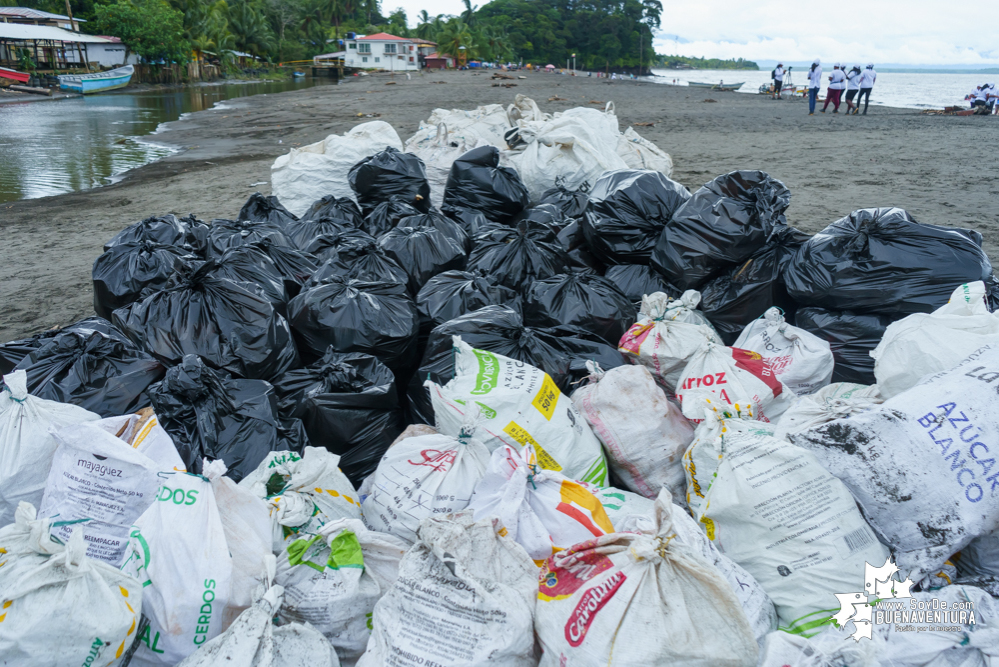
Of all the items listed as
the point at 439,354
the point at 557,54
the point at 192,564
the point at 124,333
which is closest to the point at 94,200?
the point at 124,333

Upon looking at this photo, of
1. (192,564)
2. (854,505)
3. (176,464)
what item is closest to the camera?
(192,564)

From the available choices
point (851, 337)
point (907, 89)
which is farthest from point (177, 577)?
point (907, 89)

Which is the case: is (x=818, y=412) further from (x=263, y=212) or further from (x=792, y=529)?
(x=263, y=212)

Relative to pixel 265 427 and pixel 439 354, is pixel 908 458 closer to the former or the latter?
pixel 439 354

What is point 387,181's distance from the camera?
402 centimetres

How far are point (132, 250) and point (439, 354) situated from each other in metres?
1.67

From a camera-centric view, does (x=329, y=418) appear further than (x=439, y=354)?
No

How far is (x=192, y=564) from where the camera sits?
124cm

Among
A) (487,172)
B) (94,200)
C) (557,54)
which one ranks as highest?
(557,54)

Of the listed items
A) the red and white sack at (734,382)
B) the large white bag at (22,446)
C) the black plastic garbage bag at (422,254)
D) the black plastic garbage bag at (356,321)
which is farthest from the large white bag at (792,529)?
the black plastic garbage bag at (422,254)

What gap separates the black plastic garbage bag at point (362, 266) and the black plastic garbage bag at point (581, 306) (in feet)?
1.99

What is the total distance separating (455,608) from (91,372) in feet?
4.71

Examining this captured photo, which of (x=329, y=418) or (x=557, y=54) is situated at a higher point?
(x=557, y=54)

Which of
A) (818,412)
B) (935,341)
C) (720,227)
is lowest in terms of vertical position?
(818,412)
